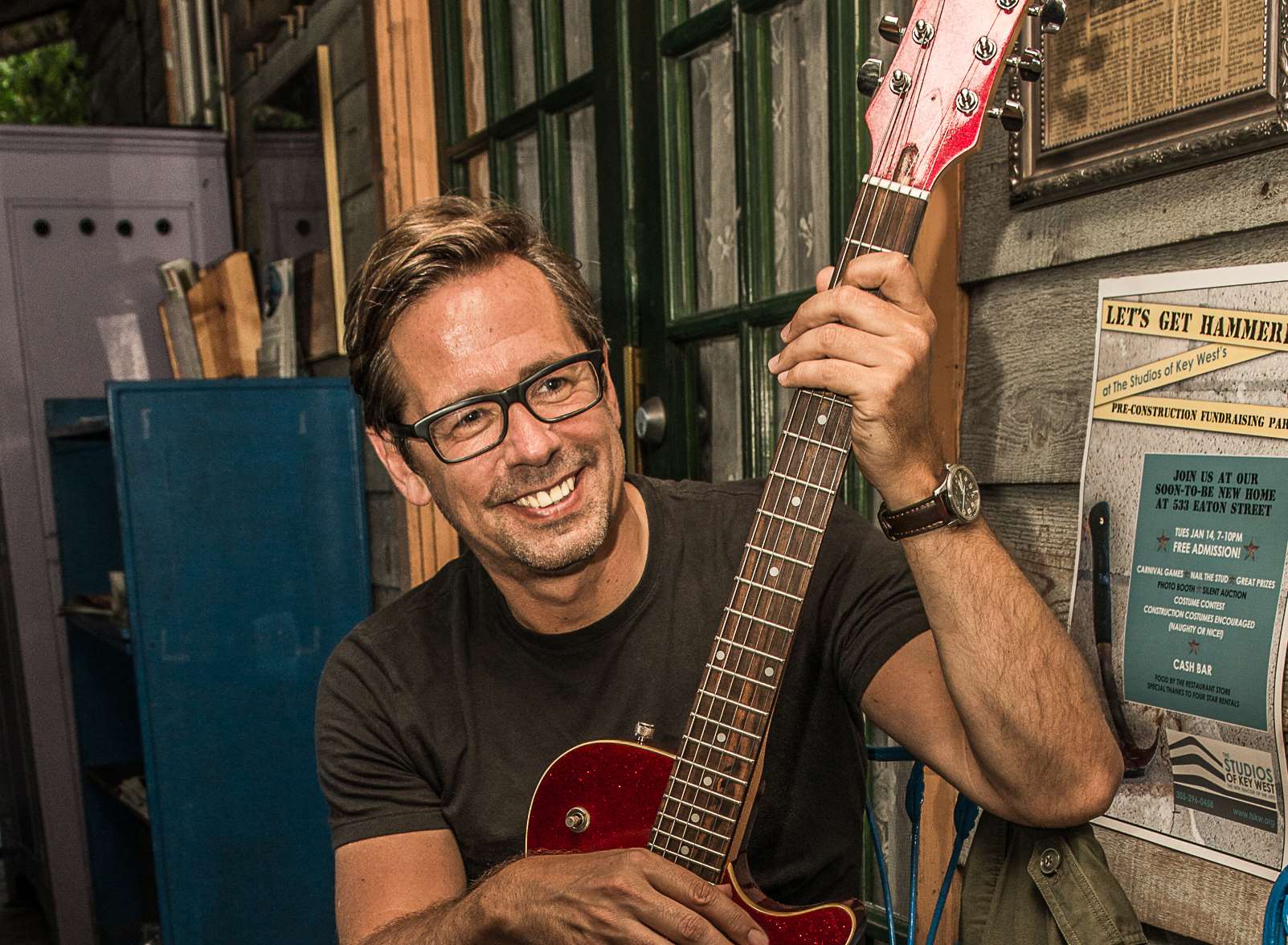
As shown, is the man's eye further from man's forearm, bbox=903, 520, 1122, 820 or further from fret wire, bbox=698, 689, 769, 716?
man's forearm, bbox=903, 520, 1122, 820

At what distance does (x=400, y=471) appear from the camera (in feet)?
5.13

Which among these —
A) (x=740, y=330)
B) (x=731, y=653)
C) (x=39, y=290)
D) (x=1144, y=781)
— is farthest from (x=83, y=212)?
(x=1144, y=781)

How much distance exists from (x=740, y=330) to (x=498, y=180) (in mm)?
960

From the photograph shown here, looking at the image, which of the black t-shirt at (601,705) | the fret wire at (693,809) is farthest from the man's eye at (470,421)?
the fret wire at (693,809)

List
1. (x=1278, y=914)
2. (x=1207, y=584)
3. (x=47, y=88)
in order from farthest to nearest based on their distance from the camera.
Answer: (x=47, y=88) < (x=1207, y=584) < (x=1278, y=914)

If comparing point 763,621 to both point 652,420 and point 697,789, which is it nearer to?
point 697,789

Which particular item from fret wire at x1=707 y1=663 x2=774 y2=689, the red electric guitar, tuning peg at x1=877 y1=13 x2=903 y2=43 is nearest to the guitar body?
the red electric guitar

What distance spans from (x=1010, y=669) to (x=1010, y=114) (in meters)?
0.50

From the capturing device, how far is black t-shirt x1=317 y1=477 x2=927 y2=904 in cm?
134

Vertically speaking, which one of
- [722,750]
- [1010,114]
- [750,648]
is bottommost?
[722,750]

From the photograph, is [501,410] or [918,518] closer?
[918,518]

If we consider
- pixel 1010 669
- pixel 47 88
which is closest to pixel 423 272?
pixel 1010 669

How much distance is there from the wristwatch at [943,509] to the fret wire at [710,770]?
30 centimetres

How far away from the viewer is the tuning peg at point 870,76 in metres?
1.04
